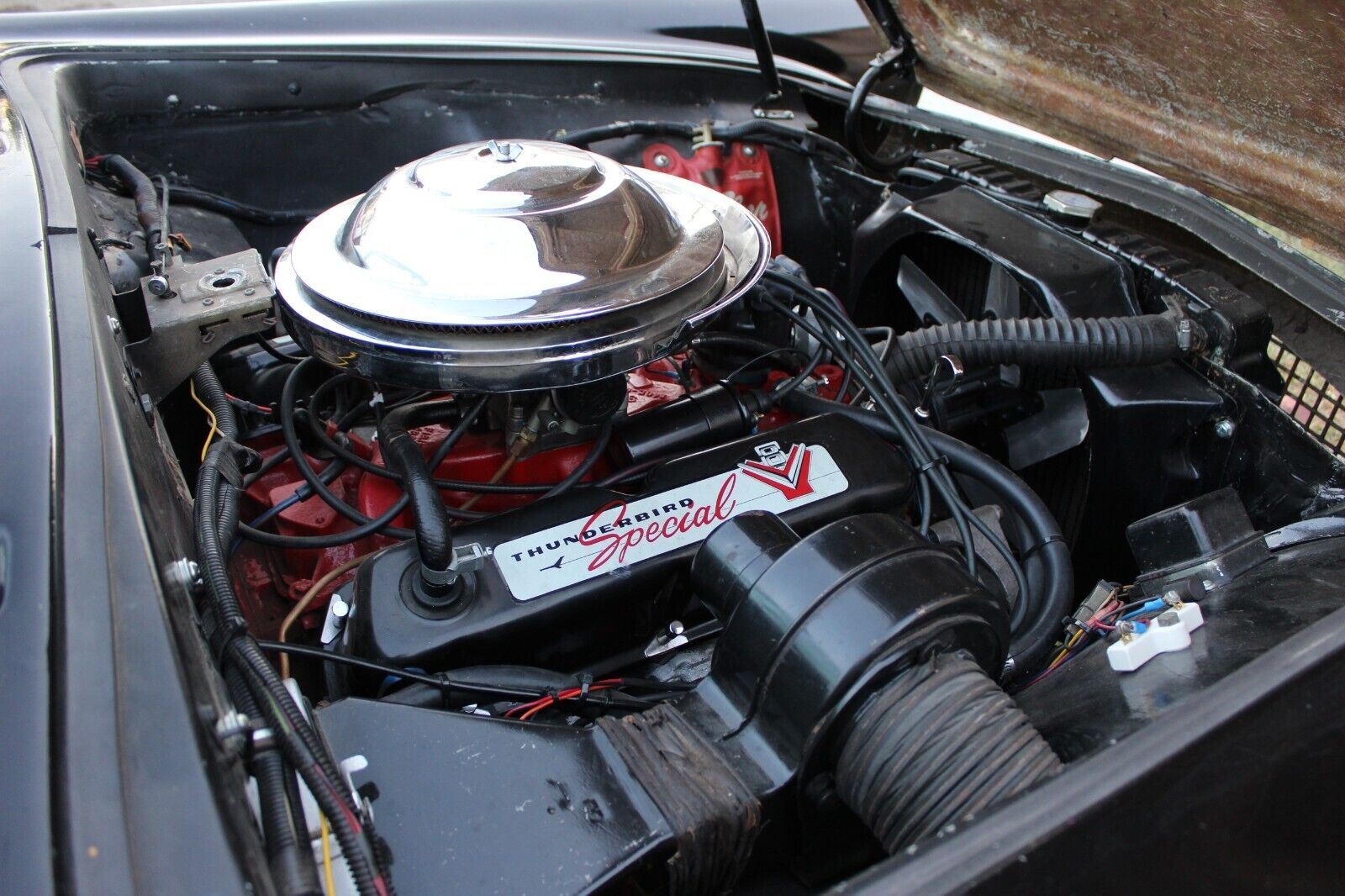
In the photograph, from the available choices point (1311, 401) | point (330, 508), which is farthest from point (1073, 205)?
point (330, 508)

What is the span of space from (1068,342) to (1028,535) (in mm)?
246

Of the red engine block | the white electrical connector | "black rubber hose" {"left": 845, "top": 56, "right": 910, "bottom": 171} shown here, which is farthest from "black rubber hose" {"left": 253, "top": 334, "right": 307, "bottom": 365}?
"black rubber hose" {"left": 845, "top": 56, "right": 910, "bottom": 171}

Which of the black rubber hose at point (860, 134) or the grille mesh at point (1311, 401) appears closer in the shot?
the grille mesh at point (1311, 401)

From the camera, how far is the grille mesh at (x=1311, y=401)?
3.69ft

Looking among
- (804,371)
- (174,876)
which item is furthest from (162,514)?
(804,371)

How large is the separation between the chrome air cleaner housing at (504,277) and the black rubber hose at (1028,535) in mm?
279

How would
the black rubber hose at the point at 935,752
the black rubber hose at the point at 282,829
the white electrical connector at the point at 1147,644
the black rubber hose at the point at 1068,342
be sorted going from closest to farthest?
the black rubber hose at the point at 282,829 → the black rubber hose at the point at 935,752 → the white electrical connector at the point at 1147,644 → the black rubber hose at the point at 1068,342

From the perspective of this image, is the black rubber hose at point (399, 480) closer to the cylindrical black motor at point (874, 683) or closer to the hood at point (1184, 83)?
the cylindrical black motor at point (874, 683)

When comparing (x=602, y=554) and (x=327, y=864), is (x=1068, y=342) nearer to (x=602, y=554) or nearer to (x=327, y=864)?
(x=602, y=554)

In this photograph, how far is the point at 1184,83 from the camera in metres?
1.55

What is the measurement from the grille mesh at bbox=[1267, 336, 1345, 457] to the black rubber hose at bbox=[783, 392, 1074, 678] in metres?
0.30

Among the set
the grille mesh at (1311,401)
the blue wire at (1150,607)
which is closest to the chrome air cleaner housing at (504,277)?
the blue wire at (1150,607)

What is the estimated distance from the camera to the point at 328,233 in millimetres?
1172

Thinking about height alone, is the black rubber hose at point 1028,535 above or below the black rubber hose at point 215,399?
below
